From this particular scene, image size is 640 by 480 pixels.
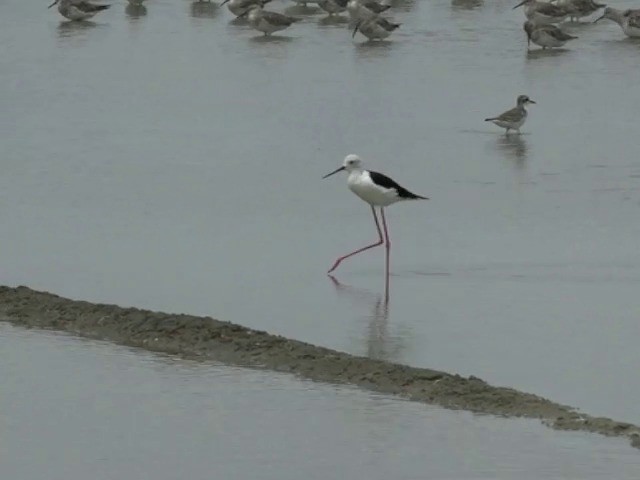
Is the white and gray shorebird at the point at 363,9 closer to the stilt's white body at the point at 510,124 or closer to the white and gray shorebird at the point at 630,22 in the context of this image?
the white and gray shorebird at the point at 630,22

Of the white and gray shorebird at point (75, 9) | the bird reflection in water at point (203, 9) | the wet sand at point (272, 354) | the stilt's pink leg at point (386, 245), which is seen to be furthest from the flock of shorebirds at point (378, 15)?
the wet sand at point (272, 354)

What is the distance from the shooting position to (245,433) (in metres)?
7.54

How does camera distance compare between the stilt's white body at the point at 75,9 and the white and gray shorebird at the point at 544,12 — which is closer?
the white and gray shorebird at the point at 544,12

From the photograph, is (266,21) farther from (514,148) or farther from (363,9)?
(514,148)

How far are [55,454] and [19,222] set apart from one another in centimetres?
458

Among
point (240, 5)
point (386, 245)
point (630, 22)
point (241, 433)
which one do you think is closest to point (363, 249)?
point (386, 245)

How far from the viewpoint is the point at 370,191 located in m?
11.2

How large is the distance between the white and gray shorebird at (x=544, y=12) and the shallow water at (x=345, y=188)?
67cm

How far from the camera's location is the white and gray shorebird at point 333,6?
2305cm

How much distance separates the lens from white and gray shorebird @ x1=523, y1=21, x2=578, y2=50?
1955 cm

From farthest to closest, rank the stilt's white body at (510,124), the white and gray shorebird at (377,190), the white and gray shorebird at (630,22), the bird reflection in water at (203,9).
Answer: the bird reflection in water at (203,9) < the white and gray shorebird at (630,22) < the stilt's white body at (510,124) < the white and gray shorebird at (377,190)

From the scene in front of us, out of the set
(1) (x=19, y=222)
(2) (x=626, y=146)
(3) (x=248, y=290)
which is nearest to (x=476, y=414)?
(3) (x=248, y=290)

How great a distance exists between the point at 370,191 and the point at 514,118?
428 centimetres

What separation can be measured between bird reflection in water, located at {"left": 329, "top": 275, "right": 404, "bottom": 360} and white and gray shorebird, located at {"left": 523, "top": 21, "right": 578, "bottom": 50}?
31.9 feet
